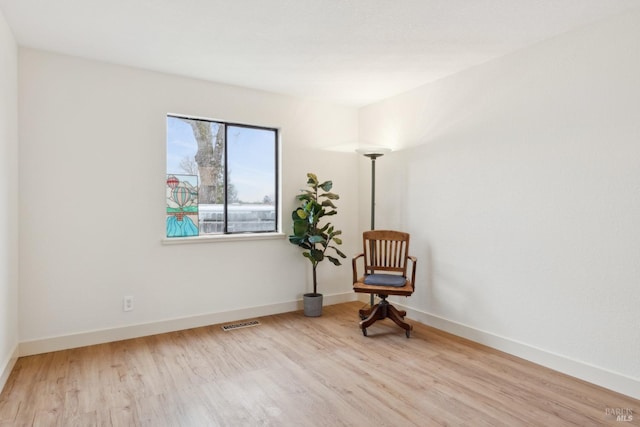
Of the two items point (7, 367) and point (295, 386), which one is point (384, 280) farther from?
point (7, 367)

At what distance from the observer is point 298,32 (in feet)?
8.75

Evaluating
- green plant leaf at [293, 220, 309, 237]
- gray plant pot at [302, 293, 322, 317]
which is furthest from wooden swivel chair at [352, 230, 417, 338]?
green plant leaf at [293, 220, 309, 237]

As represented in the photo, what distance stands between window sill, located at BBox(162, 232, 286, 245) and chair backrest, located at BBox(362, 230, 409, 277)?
0.98m

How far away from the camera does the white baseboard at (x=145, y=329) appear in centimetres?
297

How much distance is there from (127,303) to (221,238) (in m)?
1.00

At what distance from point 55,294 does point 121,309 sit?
0.51 meters

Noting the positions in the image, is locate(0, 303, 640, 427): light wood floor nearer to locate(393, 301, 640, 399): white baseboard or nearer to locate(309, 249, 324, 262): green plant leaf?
locate(393, 301, 640, 399): white baseboard

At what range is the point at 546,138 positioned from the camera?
9.11 feet

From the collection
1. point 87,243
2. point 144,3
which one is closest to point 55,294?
point 87,243

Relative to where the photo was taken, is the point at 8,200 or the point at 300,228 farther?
the point at 300,228

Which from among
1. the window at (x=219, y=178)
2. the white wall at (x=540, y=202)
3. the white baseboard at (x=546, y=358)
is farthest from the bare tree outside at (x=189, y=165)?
the white baseboard at (x=546, y=358)

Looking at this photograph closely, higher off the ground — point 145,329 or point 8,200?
point 8,200

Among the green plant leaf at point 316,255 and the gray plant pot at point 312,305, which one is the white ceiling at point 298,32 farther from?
the gray plant pot at point 312,305

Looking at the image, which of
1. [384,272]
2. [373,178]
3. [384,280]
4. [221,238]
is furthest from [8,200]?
[384,272]
